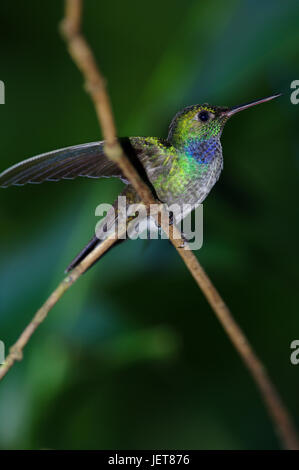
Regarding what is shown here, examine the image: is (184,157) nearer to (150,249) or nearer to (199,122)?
(199,122)

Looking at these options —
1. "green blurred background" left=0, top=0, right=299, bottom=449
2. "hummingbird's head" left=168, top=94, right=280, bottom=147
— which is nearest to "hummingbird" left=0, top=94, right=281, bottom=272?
"hummingbird's head" left=168, top=94, right=280, bottom=147

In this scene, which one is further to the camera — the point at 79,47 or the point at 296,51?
the point at 296,51

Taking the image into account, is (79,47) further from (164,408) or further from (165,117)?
(164,408)

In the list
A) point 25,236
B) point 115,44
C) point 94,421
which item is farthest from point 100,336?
point 115,44

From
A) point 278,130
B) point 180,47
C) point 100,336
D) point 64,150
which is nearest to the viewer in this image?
point 64,150

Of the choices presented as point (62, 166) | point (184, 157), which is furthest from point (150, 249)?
point (62, 166)

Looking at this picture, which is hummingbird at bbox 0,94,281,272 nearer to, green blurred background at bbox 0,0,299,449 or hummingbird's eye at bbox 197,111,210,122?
hummingbird's eye at bbox 197,111,210,122
